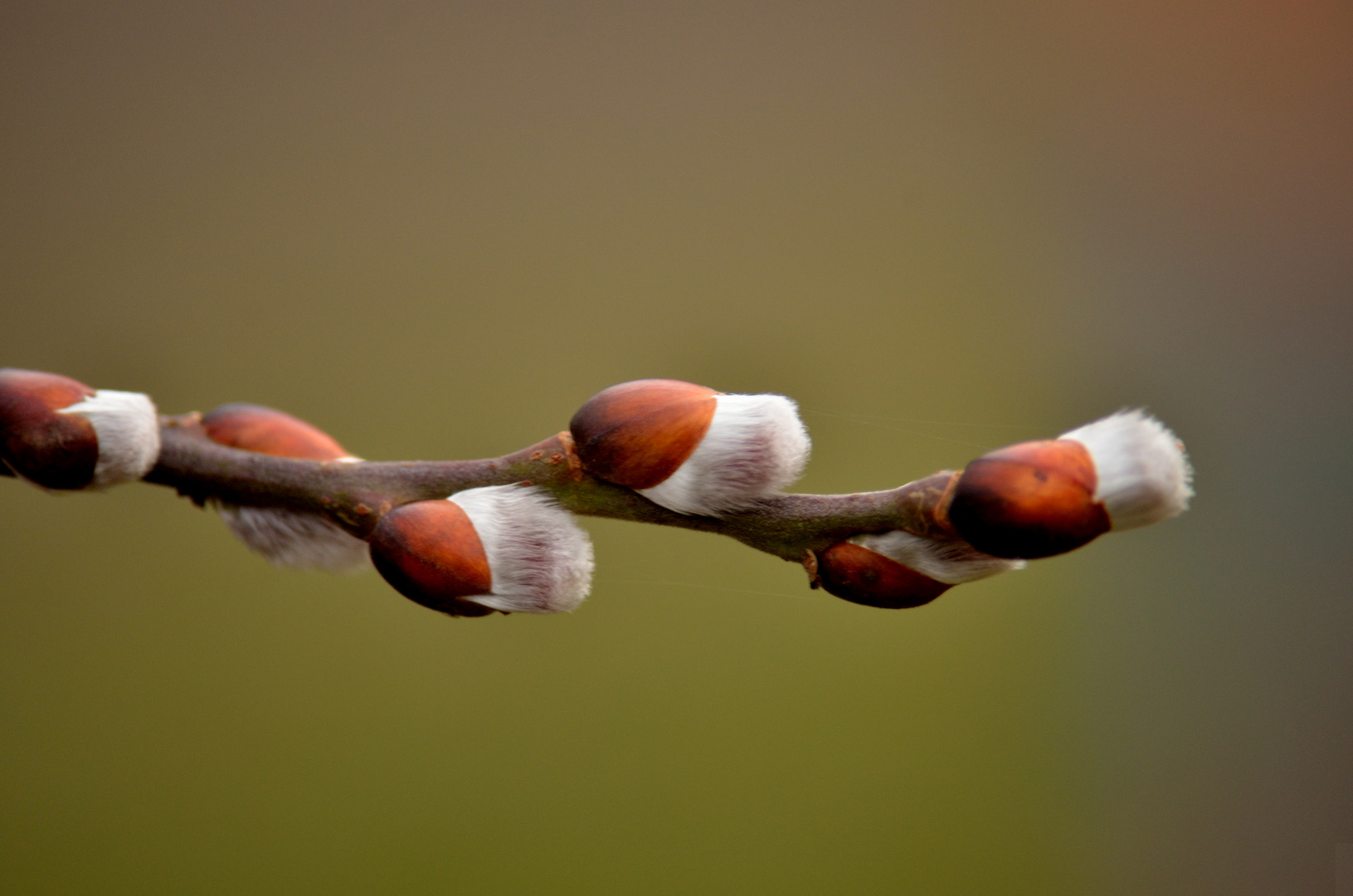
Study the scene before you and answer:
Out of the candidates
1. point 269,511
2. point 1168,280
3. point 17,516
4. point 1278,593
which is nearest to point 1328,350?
point 1168,280

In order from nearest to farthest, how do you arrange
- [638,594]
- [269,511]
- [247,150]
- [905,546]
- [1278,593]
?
[905,546] < [269,511] < [247,150] < [638,594] < [1278,593]

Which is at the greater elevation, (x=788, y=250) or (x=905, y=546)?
(x=788, y=250)

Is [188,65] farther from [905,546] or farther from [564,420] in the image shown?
[905,546]

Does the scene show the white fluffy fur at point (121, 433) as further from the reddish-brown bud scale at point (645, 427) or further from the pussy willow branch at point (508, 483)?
the reddish-brown bud scale at point (645, 427)

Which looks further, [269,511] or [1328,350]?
[1328,350]

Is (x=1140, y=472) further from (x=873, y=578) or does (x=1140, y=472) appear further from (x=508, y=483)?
(x=508, y=483)

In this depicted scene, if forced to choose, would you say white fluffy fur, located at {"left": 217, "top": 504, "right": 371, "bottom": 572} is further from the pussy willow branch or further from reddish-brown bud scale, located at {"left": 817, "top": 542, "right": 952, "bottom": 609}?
reddish-brown bud scale, located at {"left": 817, "top": 542, "right": 952, "bottom": 609}

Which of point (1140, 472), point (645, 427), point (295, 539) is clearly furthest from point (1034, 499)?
point (295, 539)

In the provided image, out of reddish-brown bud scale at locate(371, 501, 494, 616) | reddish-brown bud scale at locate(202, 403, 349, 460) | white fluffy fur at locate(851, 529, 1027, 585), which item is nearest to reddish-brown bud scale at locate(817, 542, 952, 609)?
white fluffy fur at locate(851, 529, 1027, 585)
